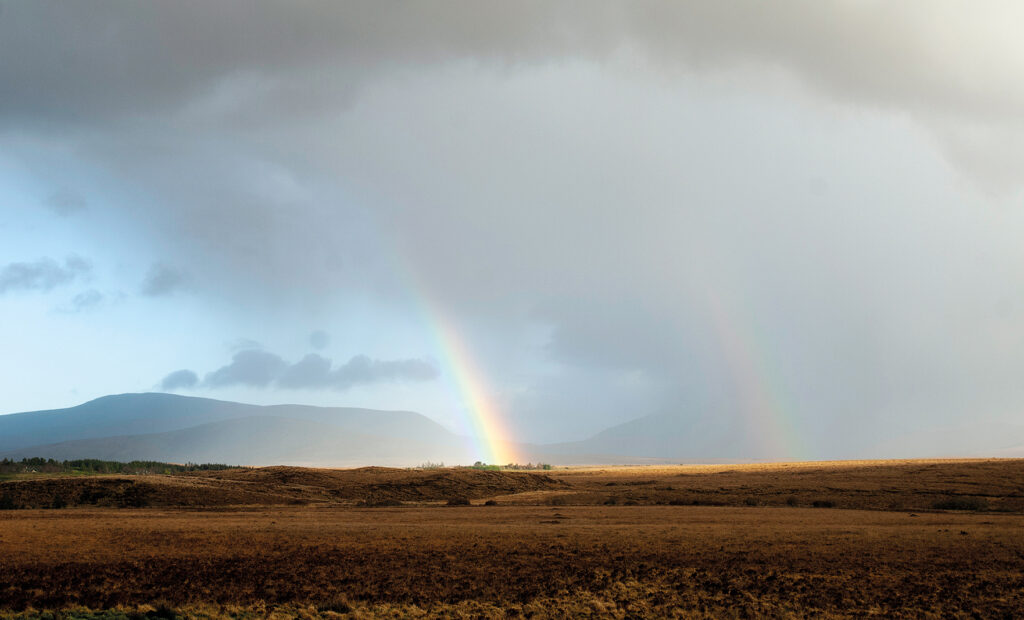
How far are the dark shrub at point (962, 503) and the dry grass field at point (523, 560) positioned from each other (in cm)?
15

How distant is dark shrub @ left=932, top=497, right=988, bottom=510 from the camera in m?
42.0

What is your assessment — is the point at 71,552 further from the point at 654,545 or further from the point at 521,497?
the point at 521,497

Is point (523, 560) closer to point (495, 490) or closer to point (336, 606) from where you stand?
point (336, 606)

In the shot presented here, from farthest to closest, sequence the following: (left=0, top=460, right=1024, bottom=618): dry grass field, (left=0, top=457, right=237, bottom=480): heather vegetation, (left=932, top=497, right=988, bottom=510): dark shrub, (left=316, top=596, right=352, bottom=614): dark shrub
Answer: (left=0, top=457, right=237, bottom=480): heather vegetation, (left=932, top=497, right=988, bottom=510): dark shrub, (left=0, top=460, right=1024, bottom=618): dry grass field, (left=316, top=596, right=352, bottom=614): dark shrub

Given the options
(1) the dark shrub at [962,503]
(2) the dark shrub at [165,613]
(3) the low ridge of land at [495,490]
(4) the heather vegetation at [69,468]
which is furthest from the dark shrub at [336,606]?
(4) the heather vegetation at [69,468]

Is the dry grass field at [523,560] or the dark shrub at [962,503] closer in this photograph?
the dry grass field at [523,560]

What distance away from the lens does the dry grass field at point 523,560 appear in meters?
17.4

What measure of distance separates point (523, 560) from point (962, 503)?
3110cm

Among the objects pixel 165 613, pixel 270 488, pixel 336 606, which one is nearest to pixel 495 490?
pixel 270 488

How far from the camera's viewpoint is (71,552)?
24.5 metres

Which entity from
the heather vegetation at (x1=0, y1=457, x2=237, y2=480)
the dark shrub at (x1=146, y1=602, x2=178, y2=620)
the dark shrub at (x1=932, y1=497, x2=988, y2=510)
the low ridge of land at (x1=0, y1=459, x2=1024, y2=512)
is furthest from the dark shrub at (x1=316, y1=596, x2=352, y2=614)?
the heather vegetation at (x1=0, y1=457, x2=237, y2=480)

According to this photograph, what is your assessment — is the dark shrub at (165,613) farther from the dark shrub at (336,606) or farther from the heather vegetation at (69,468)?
the heather vegetation at (69,468)

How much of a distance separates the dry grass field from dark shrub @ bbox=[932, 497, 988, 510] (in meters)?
0.15

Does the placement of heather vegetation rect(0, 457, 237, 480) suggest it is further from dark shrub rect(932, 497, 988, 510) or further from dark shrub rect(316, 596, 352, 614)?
dark shrub rect(932, 497, 988, 510)
